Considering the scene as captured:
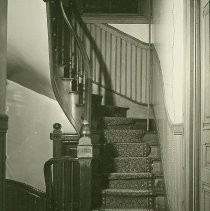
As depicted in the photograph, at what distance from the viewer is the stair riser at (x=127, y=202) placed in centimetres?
397

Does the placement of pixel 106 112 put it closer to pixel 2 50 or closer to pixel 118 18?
pixel 118 18

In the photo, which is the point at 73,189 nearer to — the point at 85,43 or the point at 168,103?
the point at 168,103

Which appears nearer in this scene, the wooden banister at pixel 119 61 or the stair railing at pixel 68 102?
the stair railing at pixel 68 102

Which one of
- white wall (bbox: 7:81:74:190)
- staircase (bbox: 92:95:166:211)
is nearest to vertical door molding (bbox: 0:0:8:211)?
staircase (bbox: 92:95:166:211)

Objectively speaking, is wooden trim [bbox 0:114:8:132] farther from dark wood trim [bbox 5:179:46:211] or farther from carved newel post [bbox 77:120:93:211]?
dark wood trim [bbox 5:179:46:211]

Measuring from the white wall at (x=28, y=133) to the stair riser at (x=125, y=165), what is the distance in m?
1.79

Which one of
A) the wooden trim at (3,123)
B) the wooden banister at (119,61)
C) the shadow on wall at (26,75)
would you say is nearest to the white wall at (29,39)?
the shadow on wall at (26,75)

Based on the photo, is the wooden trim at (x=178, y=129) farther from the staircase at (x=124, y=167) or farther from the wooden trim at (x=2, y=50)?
the wooden trim at (x=2, y=50)

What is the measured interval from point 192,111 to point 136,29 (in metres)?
3.45

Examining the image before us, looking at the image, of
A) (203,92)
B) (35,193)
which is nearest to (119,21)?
(35,193)

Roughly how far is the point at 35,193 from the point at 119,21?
10.0ft

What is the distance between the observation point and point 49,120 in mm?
5879

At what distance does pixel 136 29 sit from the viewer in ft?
20.5

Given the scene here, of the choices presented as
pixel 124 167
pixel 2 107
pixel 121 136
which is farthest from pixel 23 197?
pixel 2 107
